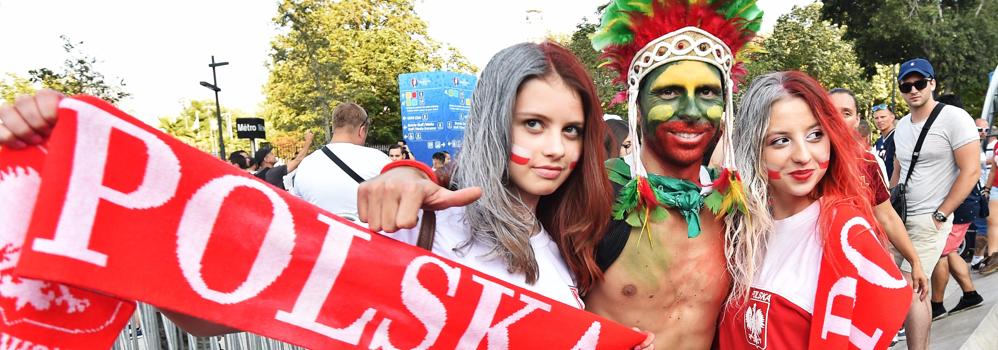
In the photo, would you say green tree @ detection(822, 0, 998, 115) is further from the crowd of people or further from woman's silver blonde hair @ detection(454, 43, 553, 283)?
woman's silver blonde hair @ detection(454, 43, 553, 283)

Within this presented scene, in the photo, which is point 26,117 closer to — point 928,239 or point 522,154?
point 522,154

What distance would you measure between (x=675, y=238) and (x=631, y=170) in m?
0.30

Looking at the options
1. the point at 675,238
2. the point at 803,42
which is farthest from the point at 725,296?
the point at 803,42

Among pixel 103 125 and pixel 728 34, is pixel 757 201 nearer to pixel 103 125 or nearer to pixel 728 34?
pixel 728 34

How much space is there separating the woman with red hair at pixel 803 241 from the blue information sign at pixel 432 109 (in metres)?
11.1

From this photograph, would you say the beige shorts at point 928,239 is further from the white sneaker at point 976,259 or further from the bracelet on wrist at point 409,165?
the bracelet on wrist at point 409,165

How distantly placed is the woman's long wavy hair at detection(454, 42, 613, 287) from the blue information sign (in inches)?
447

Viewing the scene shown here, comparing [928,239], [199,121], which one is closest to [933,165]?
[928,239]

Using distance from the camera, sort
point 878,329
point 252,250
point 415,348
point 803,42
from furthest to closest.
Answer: point 803,42 → point 878,329 → point 415,348 → point 252,250

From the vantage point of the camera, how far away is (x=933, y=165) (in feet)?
14.2

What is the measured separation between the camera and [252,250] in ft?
4.81

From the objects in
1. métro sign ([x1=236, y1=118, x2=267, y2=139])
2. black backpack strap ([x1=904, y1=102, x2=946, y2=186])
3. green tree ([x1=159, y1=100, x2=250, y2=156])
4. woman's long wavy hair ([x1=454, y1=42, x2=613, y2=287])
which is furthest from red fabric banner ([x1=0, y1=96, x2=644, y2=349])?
green tree ([x1=159, y1=100, x2=250, y2=156])

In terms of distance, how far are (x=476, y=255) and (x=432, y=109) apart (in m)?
11.9

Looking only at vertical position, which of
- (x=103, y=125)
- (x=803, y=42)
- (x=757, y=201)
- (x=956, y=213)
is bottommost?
(x=956, y=213)
